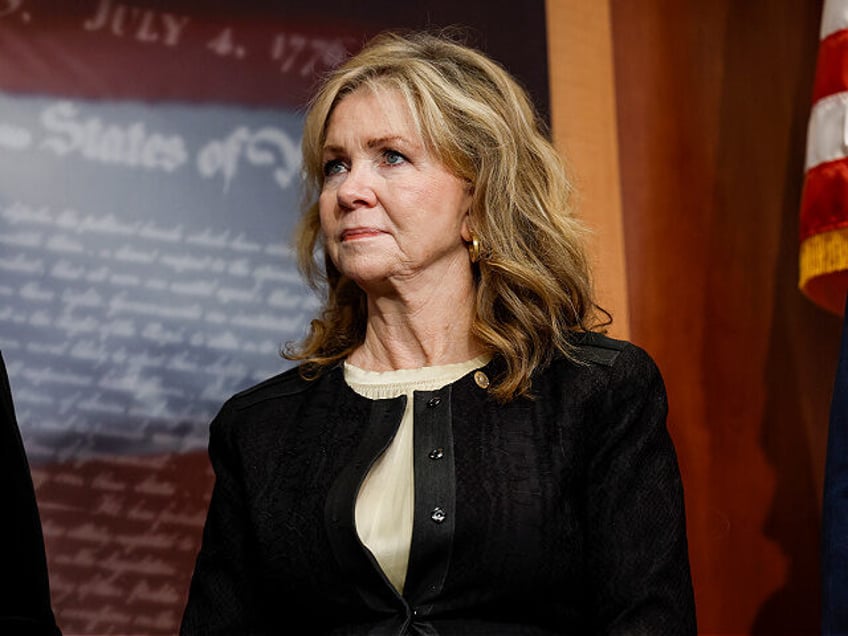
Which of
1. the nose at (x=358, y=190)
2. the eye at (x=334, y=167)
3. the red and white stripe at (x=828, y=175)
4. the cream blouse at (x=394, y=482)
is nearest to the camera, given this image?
the cream blouse at (x=394, y=482)

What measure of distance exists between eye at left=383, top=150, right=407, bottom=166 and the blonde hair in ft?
0.16

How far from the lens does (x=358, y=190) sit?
84.7 inches

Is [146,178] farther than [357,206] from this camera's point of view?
Yes

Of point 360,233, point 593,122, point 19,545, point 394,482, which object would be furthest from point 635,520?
point 593,122

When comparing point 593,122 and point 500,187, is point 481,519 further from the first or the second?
point 593,122

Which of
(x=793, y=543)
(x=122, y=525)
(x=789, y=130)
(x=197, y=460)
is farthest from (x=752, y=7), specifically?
(x=122, y=525)

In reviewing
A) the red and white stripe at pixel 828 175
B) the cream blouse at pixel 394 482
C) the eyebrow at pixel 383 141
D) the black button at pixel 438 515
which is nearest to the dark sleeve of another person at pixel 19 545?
the cream blouse at pixel 394 482

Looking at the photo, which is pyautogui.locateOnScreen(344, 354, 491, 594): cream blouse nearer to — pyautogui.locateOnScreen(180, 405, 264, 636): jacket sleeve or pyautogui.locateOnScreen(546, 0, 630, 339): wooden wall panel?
pyautogui.locateOnScreen(180, 405, 264, 636): jacket sleeve

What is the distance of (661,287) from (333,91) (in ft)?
3.52

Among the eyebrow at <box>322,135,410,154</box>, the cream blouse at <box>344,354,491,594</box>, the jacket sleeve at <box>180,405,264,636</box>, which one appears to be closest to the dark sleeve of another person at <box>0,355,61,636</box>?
the jacket sleeve at <box>180,405,264,636</box>

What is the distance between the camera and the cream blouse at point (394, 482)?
2.02 meters

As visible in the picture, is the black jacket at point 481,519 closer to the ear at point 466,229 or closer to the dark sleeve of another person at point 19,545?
the ear at point 466,229

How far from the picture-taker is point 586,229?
2.30 metres

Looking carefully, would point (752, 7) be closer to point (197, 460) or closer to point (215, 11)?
point (215, 11)
